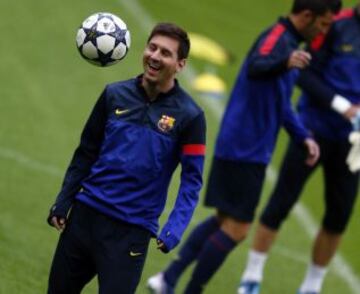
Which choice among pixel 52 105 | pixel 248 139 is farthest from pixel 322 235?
pixel 52 105

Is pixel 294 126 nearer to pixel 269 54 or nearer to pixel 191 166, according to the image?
pixel 269 54

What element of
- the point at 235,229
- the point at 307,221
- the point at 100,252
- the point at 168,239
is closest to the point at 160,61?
the point at 168,239

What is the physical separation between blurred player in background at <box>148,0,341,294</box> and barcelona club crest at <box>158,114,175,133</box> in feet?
6.50

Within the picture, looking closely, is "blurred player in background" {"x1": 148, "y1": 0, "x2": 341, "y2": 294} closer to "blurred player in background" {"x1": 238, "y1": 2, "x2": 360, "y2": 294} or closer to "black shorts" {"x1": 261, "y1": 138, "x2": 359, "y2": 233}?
"blurred player in background" {"x1": 238, "y1": 2, "x2": 360, "y2": 294}

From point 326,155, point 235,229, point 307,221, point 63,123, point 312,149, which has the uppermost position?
point 312,149

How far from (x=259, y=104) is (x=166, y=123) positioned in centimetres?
208

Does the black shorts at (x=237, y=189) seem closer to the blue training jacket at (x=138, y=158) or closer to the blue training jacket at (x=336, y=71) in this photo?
the blue training jacket at (x=336, y=71)

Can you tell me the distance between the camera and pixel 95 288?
8227 mm

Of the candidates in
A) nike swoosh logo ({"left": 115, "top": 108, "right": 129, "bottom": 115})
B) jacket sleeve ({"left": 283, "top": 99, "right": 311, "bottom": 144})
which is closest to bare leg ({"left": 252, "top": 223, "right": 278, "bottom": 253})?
jacket sleeve ({"left": 283, "top": 99, "right": 311, "bottom": 144})

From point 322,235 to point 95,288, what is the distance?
6.45ft

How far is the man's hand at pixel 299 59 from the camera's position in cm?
751

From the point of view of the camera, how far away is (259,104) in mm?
7914

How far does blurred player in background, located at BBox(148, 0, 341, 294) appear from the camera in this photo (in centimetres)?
791

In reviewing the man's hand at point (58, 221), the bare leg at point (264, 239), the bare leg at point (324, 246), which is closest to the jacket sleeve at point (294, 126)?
the bare leg at point (264, 239)
